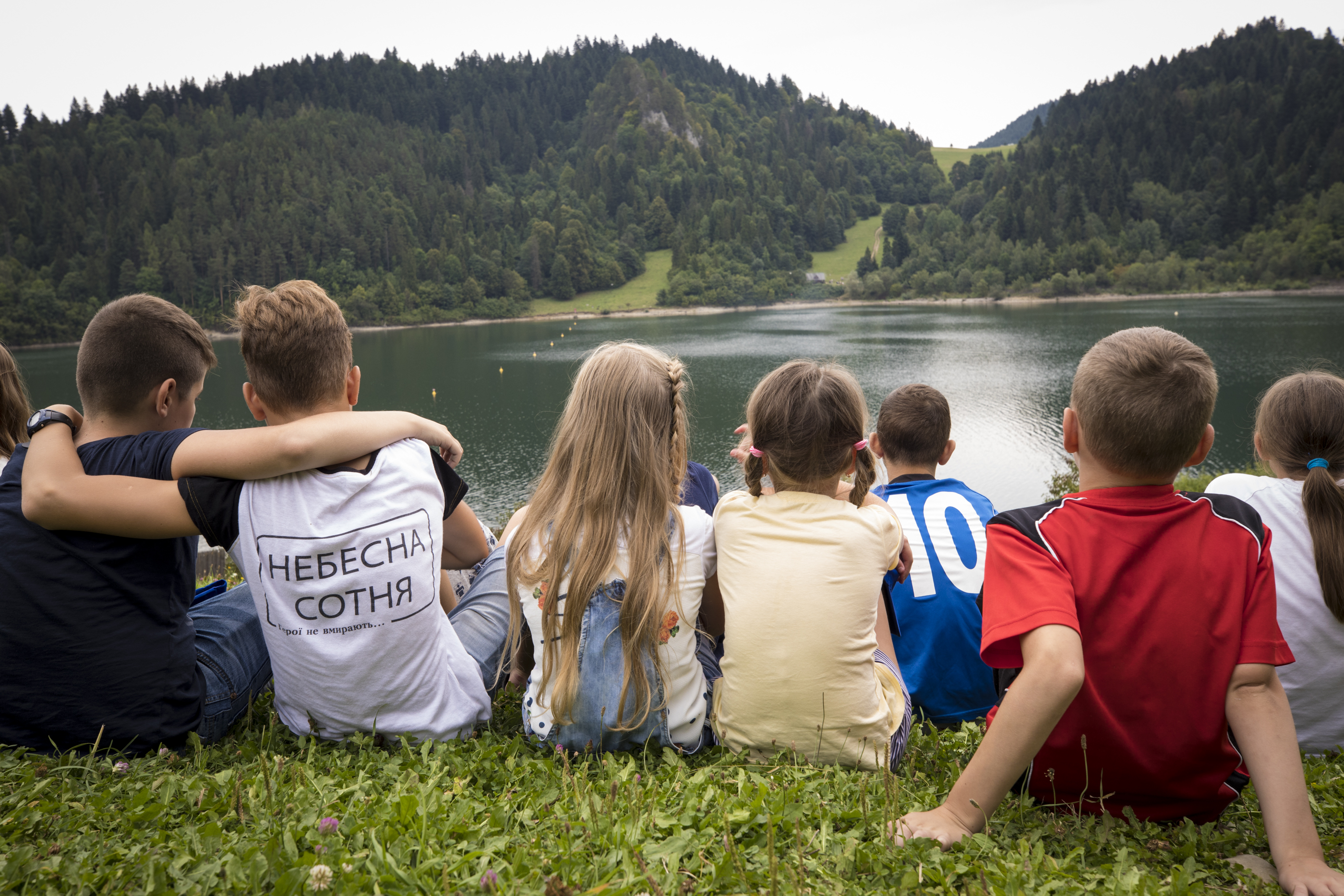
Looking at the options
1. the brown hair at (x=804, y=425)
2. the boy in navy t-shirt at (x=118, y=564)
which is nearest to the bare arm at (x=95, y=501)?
the boy in navy t-shirt at (x=118, y=564)

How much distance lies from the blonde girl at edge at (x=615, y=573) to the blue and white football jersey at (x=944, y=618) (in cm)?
98

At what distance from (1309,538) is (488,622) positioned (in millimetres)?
2942

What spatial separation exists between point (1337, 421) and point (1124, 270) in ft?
305

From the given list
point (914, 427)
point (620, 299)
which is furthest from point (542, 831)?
point (620, 299)

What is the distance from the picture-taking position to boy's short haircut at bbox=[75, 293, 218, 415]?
2439 mm

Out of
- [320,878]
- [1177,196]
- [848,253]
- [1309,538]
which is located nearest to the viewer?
[320,878]

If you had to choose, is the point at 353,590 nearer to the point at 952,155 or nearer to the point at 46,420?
the point at 46,420

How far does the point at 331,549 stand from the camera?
2.23 meters

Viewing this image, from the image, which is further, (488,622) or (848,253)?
(848,253)

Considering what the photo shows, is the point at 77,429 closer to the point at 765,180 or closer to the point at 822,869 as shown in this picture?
the point at 822,869

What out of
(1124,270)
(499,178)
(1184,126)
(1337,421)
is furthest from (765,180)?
(1337,421)

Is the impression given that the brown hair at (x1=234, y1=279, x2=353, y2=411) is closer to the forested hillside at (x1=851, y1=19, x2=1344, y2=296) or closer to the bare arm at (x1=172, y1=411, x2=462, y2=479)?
the bare arm at (x1=172, y1=411, x2=462, y2=479)

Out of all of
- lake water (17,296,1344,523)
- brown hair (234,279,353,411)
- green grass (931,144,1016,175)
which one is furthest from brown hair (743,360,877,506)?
green grass (931,144,1016,175)

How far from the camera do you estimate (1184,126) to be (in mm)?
106625
